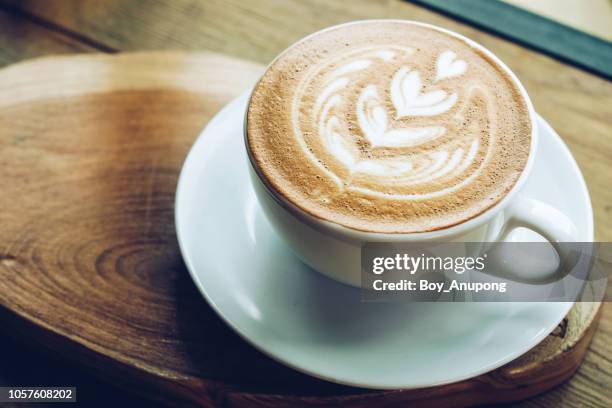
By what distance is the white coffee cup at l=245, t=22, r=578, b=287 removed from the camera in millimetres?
676

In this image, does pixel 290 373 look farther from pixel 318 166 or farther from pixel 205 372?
pixel 318 166

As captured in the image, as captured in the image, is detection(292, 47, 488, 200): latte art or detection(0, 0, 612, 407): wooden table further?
detection(0, 0, 612, 407): wooden table

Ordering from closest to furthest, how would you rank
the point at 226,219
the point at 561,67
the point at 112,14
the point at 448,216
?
the point at 448,216 < the point at 226,219 < the point at 561,67 < the point at 112,14

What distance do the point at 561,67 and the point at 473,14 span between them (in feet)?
0.59

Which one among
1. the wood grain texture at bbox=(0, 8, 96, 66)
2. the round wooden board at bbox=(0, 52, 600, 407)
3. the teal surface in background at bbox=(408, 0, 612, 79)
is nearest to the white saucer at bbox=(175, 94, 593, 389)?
the round wooden board at bbox=(0, 52, 600, 407)

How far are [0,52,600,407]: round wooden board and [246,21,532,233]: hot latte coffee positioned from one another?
202mm

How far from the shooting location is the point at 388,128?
0.77 meters

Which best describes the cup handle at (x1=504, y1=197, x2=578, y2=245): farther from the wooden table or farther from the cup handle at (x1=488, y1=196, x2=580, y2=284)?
the wooden table

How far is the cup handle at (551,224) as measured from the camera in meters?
0.71

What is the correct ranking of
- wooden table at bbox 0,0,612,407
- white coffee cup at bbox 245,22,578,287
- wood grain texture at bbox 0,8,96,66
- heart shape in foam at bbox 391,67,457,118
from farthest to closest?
wood grain texture at bbox 0,8,96,66
wooden table at bbox 0,0,612,407
heart shape in foam at bbox 391,67,457,118
white coffee cup at bbox 245,22,578,287

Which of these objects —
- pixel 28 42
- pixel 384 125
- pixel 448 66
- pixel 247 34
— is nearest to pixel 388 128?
pixel 384 125

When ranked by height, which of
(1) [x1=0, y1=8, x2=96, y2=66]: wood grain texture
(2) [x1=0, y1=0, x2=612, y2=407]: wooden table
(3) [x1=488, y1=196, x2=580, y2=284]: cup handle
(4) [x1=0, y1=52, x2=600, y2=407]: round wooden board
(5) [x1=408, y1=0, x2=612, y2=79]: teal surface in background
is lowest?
Result: (4) [x1=0, y1=52, x2=600, y2=407]: round wooden board

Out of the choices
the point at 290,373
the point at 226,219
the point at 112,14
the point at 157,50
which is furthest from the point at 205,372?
the point at 112,14

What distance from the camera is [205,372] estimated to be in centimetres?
75
